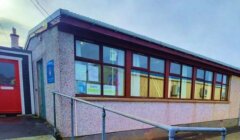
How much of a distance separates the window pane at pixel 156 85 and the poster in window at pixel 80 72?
2.90 meters

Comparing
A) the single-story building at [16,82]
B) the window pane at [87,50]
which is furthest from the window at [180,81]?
the single-story building at [16,82]

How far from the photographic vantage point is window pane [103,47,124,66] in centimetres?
488

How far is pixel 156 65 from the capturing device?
21.2ft

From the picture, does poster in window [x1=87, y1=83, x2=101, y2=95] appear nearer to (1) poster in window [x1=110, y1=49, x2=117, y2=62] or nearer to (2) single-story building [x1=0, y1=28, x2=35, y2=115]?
(1) poster in window [x1=110, y1=49, x2=117, y2=62]

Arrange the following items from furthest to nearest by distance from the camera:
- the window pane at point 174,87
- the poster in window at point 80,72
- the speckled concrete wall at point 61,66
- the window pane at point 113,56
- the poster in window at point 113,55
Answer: the window pane at point 174,87 < the poster in window at point 113,55 < the window pane at point 113,56 < the poster in window at point 80,72 < the speckled concrete wall at point 61,66

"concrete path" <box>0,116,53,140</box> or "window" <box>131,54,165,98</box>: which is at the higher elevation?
"window" <box>131,54,165,98</box>

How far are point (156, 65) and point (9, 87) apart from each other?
5514 millimetres

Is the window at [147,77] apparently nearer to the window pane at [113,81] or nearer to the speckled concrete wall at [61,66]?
the window pane at [113,81]

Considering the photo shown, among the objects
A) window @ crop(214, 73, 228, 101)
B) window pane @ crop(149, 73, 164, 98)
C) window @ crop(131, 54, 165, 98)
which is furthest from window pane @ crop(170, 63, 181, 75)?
window @ crop(214, 73, 228, 101)

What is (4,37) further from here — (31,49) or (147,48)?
(147,48)

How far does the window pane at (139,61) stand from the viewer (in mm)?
5695

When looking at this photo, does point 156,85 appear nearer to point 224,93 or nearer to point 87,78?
point 87,78

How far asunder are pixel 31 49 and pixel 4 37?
16.8 ft

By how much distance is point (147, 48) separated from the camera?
5.85 m
